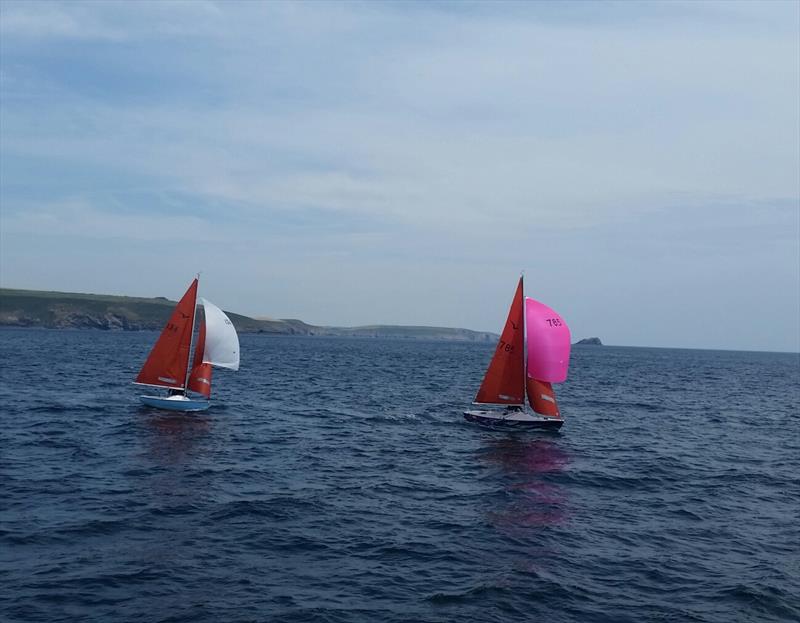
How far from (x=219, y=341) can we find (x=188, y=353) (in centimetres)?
246

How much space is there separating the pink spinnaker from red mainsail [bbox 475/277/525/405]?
0.74 metres

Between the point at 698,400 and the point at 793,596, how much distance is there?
197 feet

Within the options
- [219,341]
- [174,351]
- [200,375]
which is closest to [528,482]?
[219,341]

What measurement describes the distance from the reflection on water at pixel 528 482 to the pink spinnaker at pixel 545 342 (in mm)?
4521

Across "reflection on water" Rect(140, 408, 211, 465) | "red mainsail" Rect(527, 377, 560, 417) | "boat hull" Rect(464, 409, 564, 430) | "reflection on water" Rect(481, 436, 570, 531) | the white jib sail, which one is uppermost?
the white jib sail

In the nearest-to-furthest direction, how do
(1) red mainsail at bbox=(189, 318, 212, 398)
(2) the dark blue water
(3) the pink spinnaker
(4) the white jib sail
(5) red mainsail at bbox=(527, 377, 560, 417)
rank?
1. (2) the dark blue water
2. (3) the pink spinnaker
3. (5) red mainsail at bbox=(527, 377, 560, 417)
4. (4) the white jib sail
5. (1) red mainsail at bbox=(189, 318, 212, 398)

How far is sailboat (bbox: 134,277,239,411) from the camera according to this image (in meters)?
46.7

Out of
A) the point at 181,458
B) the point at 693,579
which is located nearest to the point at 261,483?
the point at 181,458

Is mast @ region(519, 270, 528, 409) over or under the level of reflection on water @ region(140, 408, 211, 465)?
over

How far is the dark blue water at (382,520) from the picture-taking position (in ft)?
57.9

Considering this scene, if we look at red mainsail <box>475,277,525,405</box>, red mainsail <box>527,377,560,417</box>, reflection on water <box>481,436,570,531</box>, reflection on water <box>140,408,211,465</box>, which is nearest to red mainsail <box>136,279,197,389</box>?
reflection on water <box>140,408,211,465</box>

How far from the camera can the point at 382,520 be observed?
24.6 m

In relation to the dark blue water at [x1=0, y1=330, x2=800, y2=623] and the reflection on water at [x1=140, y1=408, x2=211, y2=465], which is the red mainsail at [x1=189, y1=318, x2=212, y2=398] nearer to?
the dark blue water at [x1=0, y1=330, x2=800, y2=623]

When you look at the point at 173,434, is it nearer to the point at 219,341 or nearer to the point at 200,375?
the point at 219,341
